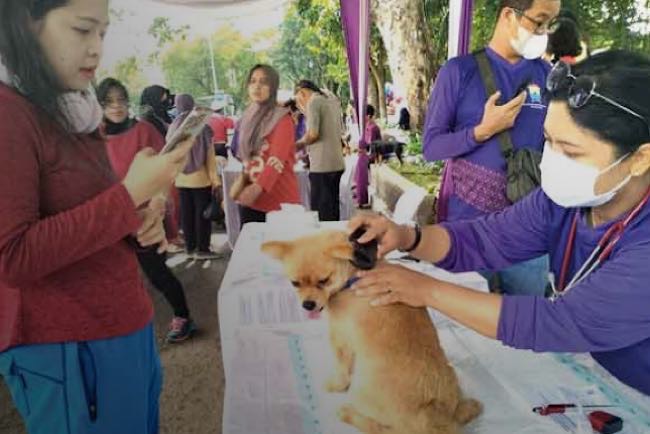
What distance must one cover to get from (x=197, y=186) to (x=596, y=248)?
0.74m

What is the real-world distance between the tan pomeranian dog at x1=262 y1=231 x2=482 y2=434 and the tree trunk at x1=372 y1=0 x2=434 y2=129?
0.51 m

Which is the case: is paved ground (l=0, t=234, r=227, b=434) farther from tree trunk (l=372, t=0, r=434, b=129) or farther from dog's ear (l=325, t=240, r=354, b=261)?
tree trunk (l=372, t=0, r=434, b=129)

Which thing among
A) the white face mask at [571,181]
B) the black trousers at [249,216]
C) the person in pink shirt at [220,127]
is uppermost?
the person in pink shirt at [220,127]

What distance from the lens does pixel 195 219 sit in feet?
3.64

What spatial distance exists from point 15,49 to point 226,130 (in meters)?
0.44

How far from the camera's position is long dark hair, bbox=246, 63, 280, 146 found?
1055mm

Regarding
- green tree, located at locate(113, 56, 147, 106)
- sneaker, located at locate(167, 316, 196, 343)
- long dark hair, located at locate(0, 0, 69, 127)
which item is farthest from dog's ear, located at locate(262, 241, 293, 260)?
long dark hair, located at locate(0, 0, 69, 127)

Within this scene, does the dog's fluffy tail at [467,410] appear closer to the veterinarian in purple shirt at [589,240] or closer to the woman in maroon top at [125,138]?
the veterinarian in purple shirt at [589,240]

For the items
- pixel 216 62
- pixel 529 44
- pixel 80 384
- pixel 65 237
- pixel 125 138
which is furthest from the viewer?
pixel 529 44

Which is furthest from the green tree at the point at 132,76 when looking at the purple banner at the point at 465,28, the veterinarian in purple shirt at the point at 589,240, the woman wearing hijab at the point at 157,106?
the purple banner at the point at 465,28

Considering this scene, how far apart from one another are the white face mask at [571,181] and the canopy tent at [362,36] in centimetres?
52

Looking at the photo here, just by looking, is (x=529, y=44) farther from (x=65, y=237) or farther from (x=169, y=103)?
(x=65, y=237)

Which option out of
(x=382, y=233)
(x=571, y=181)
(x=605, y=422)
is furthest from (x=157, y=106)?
(x=605, y=422)

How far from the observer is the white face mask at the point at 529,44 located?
1123 millimetres
